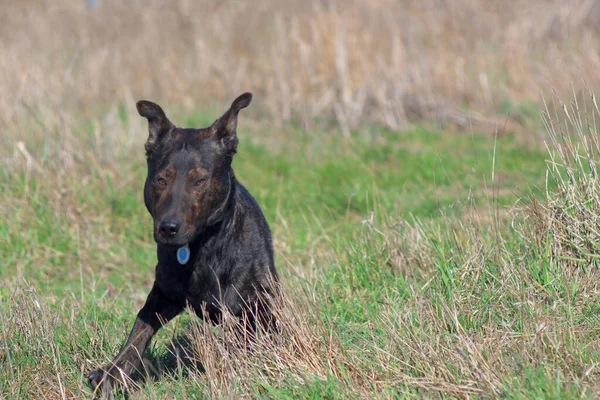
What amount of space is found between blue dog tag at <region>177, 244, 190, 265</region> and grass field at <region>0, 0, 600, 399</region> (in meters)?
0.43

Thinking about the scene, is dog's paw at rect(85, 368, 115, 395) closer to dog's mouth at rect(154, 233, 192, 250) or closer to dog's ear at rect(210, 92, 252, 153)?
dog's mouth at rect(154, 233, 192, 250)

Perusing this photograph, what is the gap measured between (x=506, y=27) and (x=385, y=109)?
11.3 feet

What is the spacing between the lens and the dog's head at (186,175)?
4.36m

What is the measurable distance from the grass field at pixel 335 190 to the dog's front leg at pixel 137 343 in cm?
12

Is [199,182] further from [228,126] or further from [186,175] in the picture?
[228,126]

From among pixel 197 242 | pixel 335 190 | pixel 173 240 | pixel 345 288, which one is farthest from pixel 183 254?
pixel 335 190

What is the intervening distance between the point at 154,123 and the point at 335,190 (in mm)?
4159

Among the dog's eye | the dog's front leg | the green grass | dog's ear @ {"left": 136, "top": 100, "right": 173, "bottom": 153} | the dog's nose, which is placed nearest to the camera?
the green grass

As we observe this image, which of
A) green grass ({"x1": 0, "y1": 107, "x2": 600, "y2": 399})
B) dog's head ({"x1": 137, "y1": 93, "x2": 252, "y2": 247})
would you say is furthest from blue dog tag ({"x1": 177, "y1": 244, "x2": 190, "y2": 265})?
green grass ({"x1": 0, "y1": 107, "x2": 600, "y2": 399})

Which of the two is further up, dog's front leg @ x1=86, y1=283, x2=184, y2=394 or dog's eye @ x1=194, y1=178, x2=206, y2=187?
dog's eye @ x1=194, y1=178, x2=206, y2=187

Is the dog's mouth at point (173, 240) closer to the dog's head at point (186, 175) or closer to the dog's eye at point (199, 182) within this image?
the dog's head at point (186, 175)

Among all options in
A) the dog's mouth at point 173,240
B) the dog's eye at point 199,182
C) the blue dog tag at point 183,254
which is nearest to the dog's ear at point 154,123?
the dog's eye at point 199,182

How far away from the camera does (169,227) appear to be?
429 cm

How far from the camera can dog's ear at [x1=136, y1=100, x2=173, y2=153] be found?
4.89m
